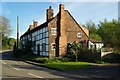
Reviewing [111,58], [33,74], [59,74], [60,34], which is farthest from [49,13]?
[33,74]

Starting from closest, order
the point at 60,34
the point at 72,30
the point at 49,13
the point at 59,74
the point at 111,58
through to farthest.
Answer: the point at 59,74 → the point at 111,58 → the point at 60,34 → the point at 72,30 → the point at 49,13

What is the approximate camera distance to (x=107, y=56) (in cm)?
4409

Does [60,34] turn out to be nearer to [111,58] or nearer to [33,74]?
[111,58]

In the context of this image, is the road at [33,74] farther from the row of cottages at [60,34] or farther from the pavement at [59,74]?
the row of cottages at [60,34]

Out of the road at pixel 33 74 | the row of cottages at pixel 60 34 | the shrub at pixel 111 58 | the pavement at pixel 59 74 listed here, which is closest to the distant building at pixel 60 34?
the row of cottages at pixel 60 34

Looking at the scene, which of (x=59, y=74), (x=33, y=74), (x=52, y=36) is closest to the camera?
(x=33, y=74)

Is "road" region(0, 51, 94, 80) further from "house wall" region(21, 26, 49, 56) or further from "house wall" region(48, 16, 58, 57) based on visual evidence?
"house wall" region(21, 26, 49, 56)

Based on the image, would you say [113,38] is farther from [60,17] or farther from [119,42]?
[60,17]

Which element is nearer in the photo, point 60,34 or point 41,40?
point 60,34

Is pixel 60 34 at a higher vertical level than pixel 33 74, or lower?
higher

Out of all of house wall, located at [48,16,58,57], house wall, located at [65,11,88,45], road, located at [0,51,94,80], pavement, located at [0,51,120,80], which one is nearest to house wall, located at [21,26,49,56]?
house wall, located at [48,16,58,57]

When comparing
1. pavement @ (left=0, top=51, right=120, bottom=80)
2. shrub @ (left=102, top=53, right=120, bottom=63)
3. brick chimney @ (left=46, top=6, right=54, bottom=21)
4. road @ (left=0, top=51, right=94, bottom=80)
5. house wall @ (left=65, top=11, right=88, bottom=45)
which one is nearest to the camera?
road @ (left=0, top=51, right=94, bottom=80)

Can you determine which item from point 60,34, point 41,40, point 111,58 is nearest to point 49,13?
point 41,40

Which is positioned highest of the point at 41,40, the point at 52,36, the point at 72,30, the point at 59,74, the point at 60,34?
the point at 72,30
